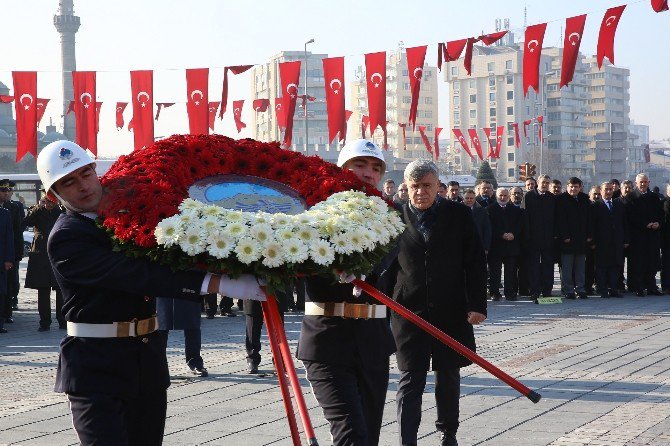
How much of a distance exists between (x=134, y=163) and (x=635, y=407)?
5.03 m

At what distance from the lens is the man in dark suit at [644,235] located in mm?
20062

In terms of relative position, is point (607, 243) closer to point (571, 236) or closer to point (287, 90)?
point (571, 236)

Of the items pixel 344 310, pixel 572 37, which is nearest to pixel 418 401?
pixel 344 310

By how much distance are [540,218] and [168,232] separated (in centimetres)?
1534

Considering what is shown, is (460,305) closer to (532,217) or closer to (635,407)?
(635,407)

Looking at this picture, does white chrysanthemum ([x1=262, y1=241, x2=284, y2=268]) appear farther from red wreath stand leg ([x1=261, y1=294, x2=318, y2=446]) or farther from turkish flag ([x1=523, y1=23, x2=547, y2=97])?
turkish flag ([x1=523, y1=23, x2=547, y2=97])

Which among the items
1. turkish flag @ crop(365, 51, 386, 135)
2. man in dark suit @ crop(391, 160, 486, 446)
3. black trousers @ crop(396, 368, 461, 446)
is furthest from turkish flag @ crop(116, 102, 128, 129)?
black trousers @ crop(396, 368, 461, 446)

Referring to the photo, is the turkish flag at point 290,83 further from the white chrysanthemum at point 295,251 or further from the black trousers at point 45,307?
the white chrysanthemum at point 295,251

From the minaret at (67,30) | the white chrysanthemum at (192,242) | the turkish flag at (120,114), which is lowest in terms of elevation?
the white chrysanthemum at (192,242)

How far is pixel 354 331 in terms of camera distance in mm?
5582

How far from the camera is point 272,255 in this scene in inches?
172

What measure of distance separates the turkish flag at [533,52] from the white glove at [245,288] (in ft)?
47.0

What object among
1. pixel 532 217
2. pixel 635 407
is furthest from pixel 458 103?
pixel 635 407

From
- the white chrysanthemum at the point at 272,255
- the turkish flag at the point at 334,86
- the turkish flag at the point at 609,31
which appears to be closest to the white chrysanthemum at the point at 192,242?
the white chrysanthemum at the point at 272,255
